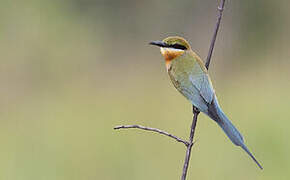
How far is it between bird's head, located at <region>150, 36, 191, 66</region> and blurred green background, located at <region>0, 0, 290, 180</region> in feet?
3.48

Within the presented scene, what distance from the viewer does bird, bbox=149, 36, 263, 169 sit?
6.40 feet

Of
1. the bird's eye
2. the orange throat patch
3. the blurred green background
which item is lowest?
the blurred green background

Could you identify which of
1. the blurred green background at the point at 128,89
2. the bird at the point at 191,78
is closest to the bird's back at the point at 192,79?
the bird at the point at 191,78

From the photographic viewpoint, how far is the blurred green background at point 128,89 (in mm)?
3221

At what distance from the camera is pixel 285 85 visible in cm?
447

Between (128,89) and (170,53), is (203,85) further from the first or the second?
(128,89)

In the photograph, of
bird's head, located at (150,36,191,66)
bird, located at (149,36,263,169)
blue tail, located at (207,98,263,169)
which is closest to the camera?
blue tail, located at (207,98,263,169)

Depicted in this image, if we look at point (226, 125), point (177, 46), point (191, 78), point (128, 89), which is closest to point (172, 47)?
point (177, 46)

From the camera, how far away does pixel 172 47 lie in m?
2.15

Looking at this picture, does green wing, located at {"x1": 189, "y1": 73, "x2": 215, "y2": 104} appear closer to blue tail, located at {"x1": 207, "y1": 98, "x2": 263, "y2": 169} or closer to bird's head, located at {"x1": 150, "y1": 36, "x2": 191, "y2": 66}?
blue tail, located at {"x1": 207, "y1": 98, "x2": 263, "y2": 169}

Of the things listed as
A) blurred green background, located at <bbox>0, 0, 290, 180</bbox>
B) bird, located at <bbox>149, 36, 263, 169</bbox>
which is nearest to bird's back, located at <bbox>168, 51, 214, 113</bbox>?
bird, located at <bbox>149, 36, 263, 169</bbox>

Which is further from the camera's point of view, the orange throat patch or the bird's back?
the orange throat patch

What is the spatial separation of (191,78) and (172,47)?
0.49ft

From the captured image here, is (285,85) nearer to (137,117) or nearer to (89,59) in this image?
(137,117)
